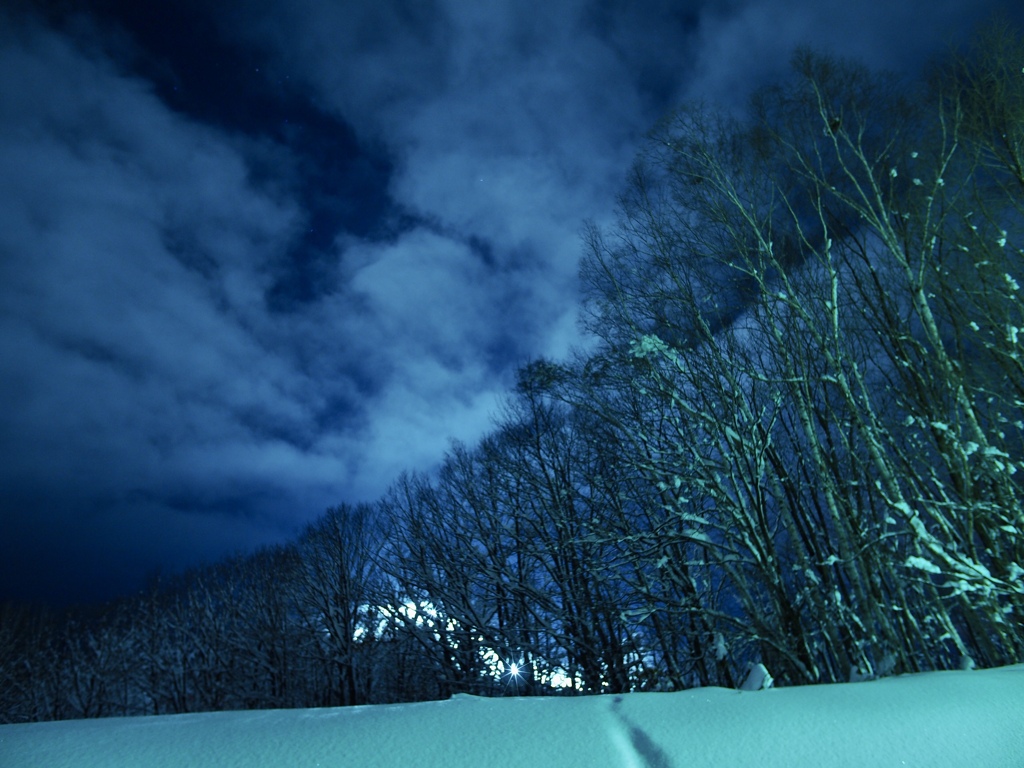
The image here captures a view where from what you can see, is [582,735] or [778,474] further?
[778,474]

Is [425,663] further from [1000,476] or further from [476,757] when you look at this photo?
[476,757]

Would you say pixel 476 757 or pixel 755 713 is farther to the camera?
pixel 755 713

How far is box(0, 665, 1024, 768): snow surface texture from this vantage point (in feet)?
3.94

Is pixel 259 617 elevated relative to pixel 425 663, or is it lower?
elevated

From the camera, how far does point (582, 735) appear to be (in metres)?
1.32

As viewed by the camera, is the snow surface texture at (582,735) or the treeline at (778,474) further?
the treeline at (778,474)

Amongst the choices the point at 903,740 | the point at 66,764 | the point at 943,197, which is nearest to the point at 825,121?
the point at 943,197

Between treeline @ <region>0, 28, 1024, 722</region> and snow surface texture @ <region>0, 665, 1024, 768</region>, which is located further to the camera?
treeline @ <region>0, 28, 1024, 722</region>

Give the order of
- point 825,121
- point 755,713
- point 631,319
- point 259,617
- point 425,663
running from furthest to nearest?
1. point 259,617
2. point 425,663
3. point 631,319
4. point 825,121
5. point 755,713

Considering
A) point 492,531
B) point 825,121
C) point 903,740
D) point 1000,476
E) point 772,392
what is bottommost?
point 903,740

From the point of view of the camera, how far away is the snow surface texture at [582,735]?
1201mm

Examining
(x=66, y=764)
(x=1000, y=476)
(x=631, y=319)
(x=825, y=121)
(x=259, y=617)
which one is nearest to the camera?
(x=66, y=764)

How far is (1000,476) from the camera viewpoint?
15.3ft

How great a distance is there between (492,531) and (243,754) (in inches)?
490
